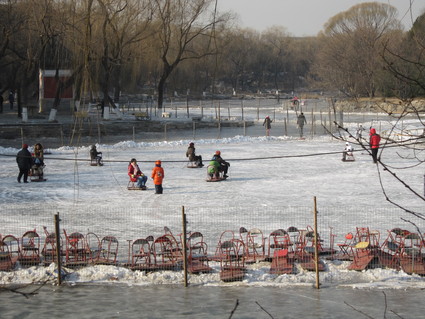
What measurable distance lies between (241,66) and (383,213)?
312ft

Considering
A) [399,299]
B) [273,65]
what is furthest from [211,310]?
[273,65]

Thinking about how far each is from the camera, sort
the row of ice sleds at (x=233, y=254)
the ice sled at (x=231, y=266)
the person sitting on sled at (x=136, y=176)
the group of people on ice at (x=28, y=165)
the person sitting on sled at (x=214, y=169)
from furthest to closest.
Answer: the person sitting on sled at (x=214, y=169), the group of people on ice at (x=28, y=165), the person sitting on sled at (x=136, y=176), the row of ice sleds at (x=233, y=254), the ice sled at (x=231, y=266)

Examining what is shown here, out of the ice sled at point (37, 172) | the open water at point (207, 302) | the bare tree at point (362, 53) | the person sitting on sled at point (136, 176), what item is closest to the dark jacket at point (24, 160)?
the ice sled at point (37, 172)

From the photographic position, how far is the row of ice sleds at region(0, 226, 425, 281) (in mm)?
13070

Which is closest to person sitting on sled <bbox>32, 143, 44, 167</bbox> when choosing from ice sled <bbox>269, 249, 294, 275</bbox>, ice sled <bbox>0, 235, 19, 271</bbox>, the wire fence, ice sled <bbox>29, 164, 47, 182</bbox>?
ice sled <bbox>29, 164, 47, 182</bbox>

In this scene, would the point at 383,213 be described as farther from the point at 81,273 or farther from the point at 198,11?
the point at 198,11

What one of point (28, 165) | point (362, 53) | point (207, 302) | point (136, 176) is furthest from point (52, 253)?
point (362, 53)

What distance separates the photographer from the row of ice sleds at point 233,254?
1307cm

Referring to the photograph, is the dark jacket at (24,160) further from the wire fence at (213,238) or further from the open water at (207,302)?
the open water at (207,302)

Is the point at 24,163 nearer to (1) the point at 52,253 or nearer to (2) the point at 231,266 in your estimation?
(1) the point at 52,253

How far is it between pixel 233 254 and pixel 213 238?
1287mm

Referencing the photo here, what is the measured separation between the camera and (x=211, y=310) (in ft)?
35.9

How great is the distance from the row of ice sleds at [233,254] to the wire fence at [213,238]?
0.8 inches

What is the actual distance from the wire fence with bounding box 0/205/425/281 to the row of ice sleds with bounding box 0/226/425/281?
0.06 feet
